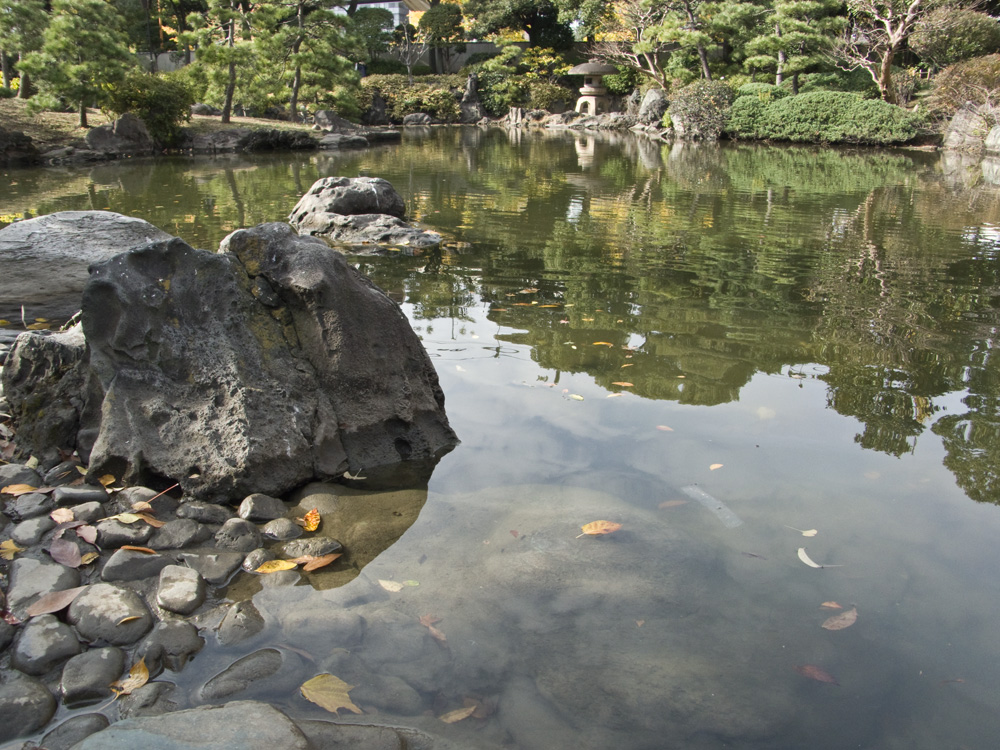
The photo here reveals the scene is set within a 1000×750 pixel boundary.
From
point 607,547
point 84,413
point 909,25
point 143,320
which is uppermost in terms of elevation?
point 909,25

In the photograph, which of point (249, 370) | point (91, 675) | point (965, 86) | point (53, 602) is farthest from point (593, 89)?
point (91, 675)

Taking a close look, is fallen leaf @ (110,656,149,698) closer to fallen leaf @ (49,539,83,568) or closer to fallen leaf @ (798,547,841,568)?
fallen leaf @ (49,539,83,568)

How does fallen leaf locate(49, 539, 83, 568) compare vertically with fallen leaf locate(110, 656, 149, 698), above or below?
above

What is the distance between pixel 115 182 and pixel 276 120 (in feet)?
42.3

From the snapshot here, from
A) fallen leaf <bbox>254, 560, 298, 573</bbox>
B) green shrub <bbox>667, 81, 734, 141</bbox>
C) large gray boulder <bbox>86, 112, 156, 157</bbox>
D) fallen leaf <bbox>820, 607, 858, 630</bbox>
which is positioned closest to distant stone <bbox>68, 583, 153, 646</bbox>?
→ fallen leaf <bbox>254, 560, 298, 573</bbox>

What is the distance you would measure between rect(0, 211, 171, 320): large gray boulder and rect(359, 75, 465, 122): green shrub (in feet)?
102

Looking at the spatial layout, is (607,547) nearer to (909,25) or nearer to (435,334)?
(435,334)

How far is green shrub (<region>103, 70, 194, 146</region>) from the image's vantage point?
61.3ft

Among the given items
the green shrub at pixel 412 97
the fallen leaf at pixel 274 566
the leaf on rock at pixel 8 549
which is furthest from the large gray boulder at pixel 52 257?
the green shrub at pixel 412 97

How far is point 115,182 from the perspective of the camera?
13.7m

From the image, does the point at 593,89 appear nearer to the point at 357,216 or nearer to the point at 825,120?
the point at 825,120

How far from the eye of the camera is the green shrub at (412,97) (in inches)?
1396

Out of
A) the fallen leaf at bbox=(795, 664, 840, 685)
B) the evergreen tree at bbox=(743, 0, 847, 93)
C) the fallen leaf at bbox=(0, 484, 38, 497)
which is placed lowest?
the fallen leaf at bbox=(795, 664, 840, 685)

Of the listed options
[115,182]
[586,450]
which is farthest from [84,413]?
[115,182]
